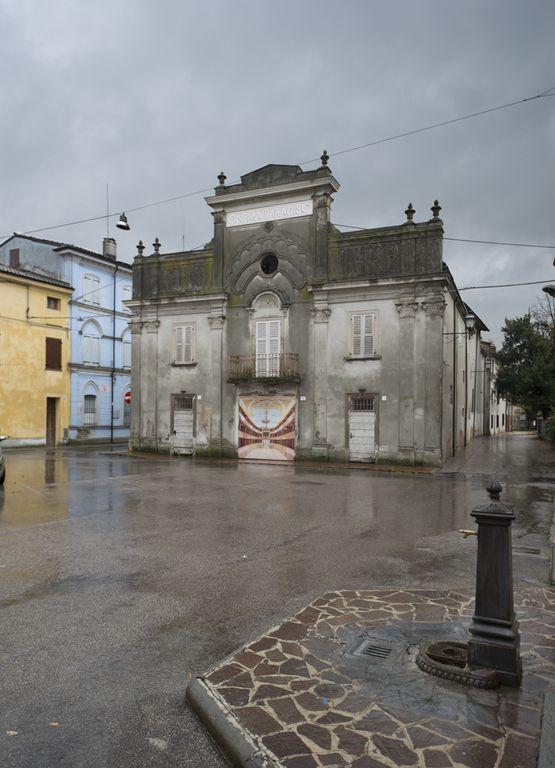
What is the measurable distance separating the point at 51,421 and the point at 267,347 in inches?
598

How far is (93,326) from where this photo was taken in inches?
1289

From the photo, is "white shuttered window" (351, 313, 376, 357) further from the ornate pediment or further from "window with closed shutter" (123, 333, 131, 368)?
"window with closed shutter" (123, 333, 131, 368)

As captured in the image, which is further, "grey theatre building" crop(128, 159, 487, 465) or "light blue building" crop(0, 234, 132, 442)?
"light blue building" crop(0, 234, 132, 442)

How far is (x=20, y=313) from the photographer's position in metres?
28.6

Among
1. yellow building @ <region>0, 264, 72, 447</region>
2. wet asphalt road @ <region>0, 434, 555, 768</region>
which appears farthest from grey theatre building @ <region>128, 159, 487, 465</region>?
yellow building @ <region>0, 264, 72, 447</region>

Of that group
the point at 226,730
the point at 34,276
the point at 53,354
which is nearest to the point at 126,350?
the point at 53,354

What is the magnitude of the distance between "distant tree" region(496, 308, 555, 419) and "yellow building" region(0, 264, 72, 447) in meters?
26.2

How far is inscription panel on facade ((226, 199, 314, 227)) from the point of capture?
73.4 feet

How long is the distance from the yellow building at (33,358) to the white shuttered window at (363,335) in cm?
1768

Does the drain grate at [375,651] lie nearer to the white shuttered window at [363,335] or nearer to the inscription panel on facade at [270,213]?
the white shuttered window at [363,335]

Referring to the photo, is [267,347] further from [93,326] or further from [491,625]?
[491,625]

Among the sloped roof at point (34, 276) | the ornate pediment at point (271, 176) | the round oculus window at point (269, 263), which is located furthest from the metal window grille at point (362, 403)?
the sloped roof at point (34, 276)

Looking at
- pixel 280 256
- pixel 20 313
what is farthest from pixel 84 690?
pixel 20 313

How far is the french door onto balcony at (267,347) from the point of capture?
2261 cm
